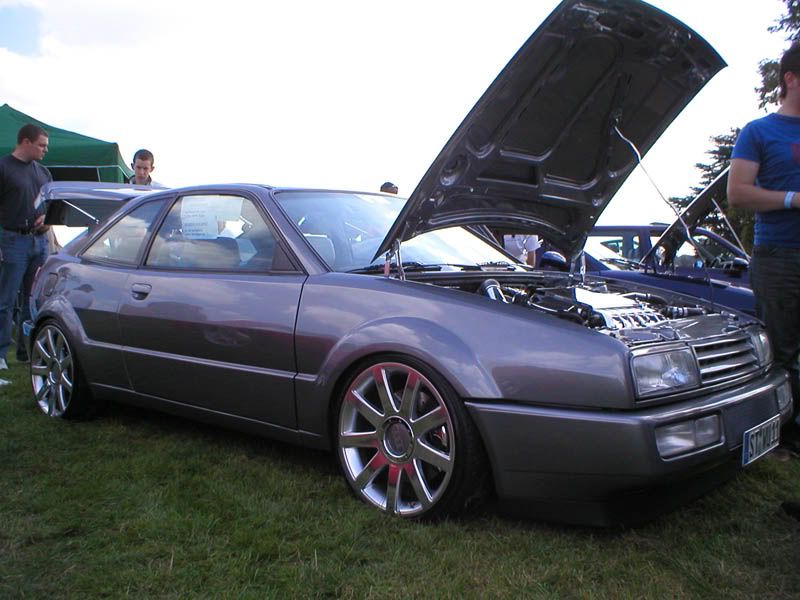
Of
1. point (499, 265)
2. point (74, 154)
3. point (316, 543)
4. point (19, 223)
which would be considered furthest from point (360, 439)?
point (74, 154)

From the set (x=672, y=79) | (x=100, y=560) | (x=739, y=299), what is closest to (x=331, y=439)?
(x=100, y=560)

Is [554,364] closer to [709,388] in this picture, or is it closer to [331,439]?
[709,388]

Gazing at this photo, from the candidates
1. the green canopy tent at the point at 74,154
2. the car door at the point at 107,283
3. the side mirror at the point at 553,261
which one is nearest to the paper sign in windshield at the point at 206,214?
the car door at the point at 107,283

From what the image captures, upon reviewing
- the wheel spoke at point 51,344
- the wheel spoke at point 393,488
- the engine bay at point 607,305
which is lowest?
the wheel spoke at point 393,488

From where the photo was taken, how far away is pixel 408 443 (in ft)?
9.06

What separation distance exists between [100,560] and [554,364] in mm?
1623

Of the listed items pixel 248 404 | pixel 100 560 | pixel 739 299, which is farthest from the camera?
pixel 739 299

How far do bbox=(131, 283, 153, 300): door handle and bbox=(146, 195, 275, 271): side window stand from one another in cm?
14

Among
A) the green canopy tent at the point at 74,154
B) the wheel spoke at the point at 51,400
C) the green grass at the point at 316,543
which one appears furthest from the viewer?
the green canopy tent at the point at 74,154

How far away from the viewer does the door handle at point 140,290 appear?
3773 mm

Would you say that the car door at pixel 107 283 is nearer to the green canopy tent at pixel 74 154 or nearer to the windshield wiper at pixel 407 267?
the windshield wiper at pixel 407 267

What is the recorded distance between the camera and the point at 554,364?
2461 millimetres

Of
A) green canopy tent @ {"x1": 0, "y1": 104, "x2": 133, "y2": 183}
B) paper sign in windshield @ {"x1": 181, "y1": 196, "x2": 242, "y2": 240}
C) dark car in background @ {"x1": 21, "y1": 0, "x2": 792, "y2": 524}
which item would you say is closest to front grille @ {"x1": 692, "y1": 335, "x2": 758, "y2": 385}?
dark car in background @ {"x1": 21, "y1": 0, "x2": 792, "y2": 524}

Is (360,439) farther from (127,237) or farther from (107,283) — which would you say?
(127,237)
